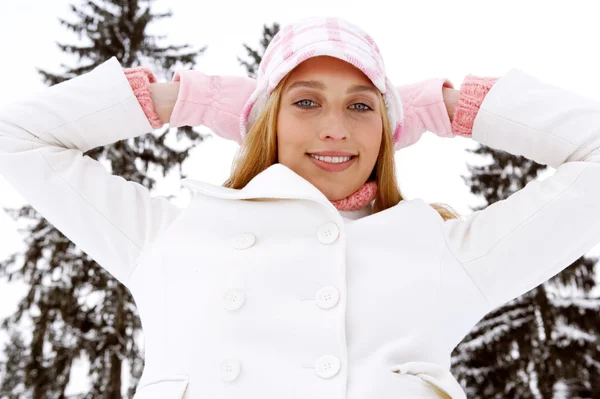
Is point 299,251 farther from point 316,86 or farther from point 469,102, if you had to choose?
point 469,102

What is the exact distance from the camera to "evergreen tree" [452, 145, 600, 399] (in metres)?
11.0

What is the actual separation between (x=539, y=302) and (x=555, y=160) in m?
9.72

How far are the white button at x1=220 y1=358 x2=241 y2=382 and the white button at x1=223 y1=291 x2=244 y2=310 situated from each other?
0.17 m

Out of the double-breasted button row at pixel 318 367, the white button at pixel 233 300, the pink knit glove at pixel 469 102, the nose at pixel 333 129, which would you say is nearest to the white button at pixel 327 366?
the double-breasted button row at pixel 318 367

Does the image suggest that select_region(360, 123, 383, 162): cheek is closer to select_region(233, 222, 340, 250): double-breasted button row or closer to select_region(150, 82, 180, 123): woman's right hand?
select_region(233, 222, 340, 250): double-breasted button row

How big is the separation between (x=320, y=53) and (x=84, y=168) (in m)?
1.05

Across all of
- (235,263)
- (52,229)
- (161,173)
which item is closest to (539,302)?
(161,173)

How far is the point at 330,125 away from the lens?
97.2 inches

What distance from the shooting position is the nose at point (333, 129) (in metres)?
2.46

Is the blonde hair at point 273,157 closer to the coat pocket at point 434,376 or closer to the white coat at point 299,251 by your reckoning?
the white coat at point 299,251

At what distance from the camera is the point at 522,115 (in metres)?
2.52

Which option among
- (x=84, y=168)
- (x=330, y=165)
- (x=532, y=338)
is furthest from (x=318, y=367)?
(x=532, y=338)

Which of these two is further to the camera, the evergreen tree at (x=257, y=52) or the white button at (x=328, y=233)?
the evergreen tree at (x=257, y=52)

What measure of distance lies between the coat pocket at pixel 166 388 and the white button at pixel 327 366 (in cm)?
42
